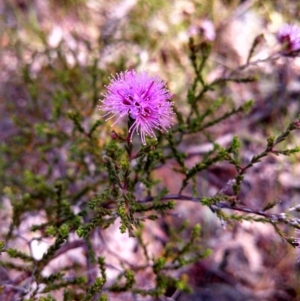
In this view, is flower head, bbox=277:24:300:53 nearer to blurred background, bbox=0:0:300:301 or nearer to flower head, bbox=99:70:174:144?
blurred background, bbox=0:0:300:301

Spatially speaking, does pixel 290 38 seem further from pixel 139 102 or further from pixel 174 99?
pixel 174 99

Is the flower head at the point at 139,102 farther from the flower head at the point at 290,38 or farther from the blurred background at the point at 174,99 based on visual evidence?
the flower head at the point at 290,38

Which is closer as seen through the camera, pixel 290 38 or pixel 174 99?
pixel 290 38

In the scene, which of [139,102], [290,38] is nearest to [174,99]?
[290,38]

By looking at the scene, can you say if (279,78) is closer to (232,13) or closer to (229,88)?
(229,88)

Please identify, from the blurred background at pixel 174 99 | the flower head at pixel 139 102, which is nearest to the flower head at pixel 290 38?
the blurred background at pixel 174 99

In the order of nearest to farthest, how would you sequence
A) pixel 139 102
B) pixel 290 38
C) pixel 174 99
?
pixel 139 102
pixel 290 38
pixel 174 99
